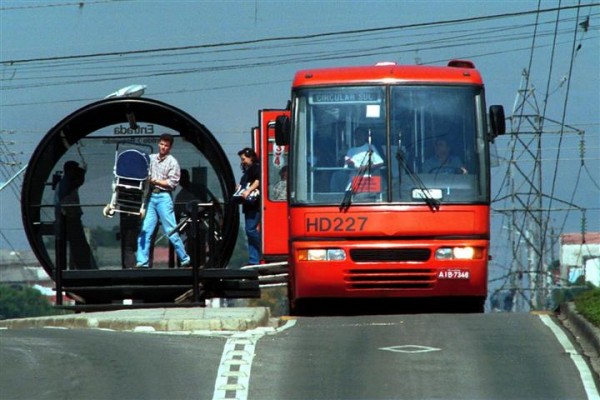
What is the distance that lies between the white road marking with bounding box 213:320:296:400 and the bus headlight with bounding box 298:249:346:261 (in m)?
2.64

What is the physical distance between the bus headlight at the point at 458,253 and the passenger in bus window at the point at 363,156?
4.27 ft

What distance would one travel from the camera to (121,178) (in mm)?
21719

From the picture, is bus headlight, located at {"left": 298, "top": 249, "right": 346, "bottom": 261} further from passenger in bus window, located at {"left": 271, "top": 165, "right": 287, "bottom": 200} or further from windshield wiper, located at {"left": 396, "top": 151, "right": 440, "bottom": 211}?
passenger in bus window, located at {"left": 271, "top": 165, "right": 287, "bottom": 200}

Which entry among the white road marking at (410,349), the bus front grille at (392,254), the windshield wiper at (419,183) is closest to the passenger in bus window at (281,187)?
the windshield wiper at (419,183)

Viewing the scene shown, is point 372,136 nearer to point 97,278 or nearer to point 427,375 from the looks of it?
point 97,278

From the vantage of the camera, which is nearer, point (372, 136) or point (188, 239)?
point (372, 136)

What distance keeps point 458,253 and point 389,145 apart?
61.3 inches

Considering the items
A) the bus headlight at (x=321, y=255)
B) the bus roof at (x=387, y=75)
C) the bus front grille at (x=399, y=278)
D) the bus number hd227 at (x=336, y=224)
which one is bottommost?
the bus front grille at (x=399, y=278)

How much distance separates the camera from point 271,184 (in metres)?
25.4

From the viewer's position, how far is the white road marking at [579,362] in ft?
41.9

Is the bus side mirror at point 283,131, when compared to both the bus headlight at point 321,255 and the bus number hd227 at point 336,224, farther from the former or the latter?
the bus headlight at point 321,255

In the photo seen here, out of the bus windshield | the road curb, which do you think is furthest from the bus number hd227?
the road curb

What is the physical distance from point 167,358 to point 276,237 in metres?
11.4

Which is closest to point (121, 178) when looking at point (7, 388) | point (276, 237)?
point (276, 237)
